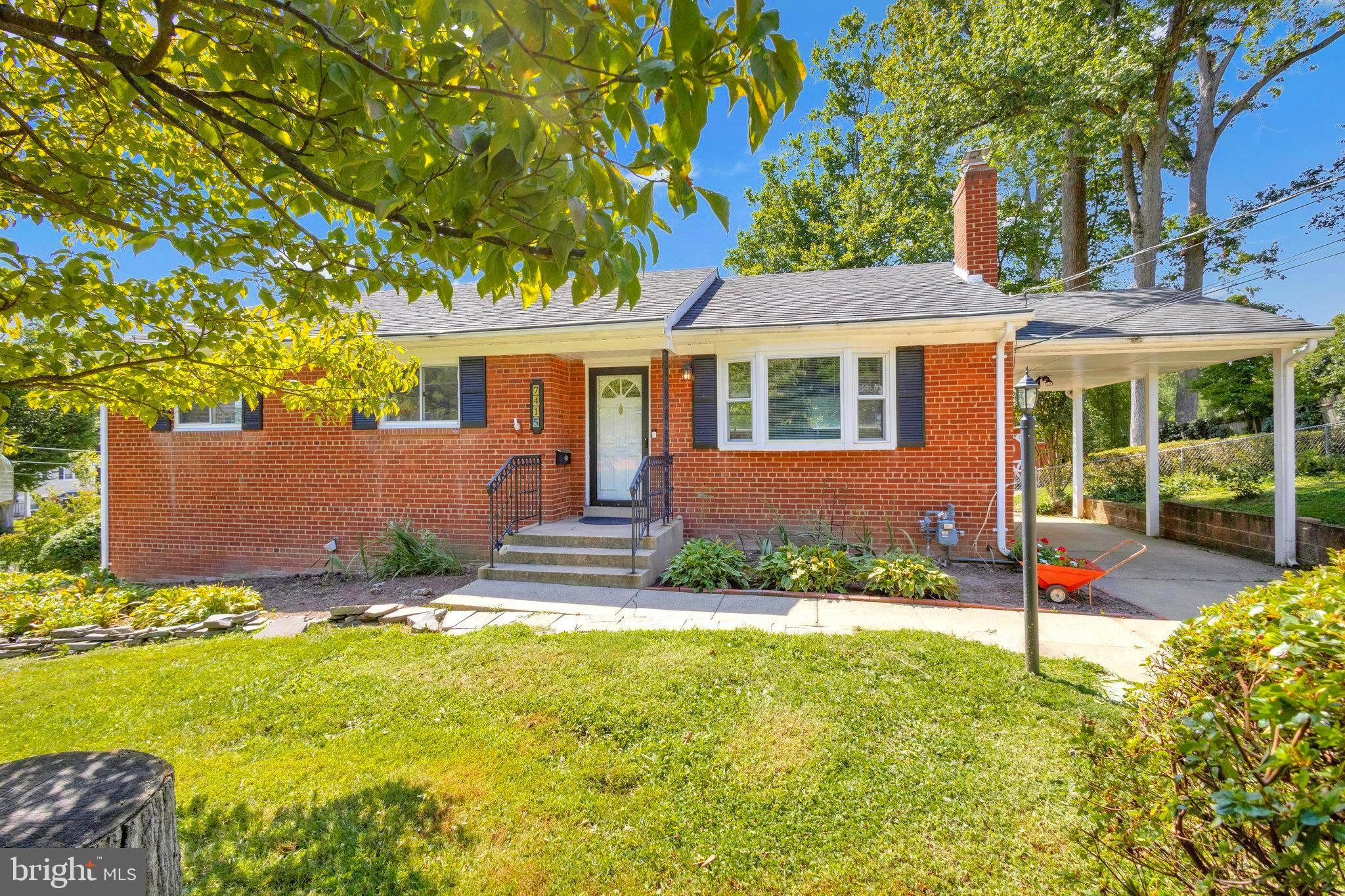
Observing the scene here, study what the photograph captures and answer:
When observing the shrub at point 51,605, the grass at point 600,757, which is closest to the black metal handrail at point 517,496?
the grass at point 600,757

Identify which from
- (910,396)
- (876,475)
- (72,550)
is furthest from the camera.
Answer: (72,550)

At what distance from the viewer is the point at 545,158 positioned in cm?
162

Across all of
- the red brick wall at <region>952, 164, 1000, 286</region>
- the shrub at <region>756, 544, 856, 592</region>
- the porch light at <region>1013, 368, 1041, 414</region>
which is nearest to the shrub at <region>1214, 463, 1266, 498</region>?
the red brick wall at <region>952, 164, 1000, 286</region>

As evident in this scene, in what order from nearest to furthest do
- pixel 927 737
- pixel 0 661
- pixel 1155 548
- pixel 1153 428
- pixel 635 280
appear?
pixel 635 280, pixel 927 737, pixel 0 661, pixel 1155 548, pixel 1153 428

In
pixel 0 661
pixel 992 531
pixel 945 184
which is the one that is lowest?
pixel 0 661

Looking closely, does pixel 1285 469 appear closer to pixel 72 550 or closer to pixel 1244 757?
pixel 1244 757

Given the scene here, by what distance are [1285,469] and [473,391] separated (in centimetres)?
1122

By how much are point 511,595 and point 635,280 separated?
5041 millimetres

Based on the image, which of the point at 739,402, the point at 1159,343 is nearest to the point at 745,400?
the point at 739,402

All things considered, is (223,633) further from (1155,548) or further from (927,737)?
(1155,548)

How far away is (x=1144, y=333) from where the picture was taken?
7.46 meters

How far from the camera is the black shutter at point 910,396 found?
289 inches

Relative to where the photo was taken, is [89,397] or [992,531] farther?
[992,531]

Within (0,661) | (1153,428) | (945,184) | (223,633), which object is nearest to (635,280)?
(223,633)
